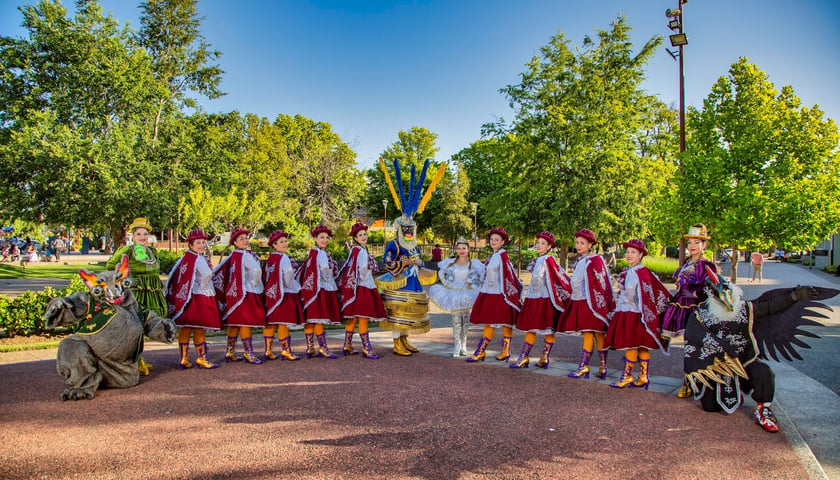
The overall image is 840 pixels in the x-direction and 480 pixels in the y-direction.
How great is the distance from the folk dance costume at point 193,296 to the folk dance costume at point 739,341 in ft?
19.2

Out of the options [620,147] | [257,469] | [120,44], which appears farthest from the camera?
[120,44]

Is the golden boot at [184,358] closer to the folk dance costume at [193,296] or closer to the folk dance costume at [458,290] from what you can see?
the folk dance costume at [193,296]

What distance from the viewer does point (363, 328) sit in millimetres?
7484

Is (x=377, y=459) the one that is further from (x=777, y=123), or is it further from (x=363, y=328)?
(x=777, y=123)

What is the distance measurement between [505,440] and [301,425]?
1.89 meters

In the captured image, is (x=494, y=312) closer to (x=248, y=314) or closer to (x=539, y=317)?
(x=539, y=317)

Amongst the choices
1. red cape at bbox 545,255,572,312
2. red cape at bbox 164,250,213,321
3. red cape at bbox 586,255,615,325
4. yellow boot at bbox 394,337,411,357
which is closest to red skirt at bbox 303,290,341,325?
yellow boot at bbox 394,337,411,357

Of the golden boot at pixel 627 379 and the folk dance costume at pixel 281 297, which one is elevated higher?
the folk dance costume at pixel 281 297

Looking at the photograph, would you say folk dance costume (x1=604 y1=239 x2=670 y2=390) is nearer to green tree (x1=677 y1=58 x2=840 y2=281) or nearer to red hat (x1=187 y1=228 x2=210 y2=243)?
red hat (x1=187 y1=228 x2=210 y2=243)

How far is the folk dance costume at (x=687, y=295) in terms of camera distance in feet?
17.6

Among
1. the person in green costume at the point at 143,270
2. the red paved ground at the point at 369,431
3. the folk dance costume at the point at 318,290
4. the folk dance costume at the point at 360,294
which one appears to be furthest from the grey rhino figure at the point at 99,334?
the folk dance costume at the point at 360,294

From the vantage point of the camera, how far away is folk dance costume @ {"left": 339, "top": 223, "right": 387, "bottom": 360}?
7.35 metres

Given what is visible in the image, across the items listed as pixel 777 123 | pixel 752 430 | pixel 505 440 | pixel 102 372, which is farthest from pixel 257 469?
pixel 777 123

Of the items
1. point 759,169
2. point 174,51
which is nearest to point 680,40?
point 759,169
